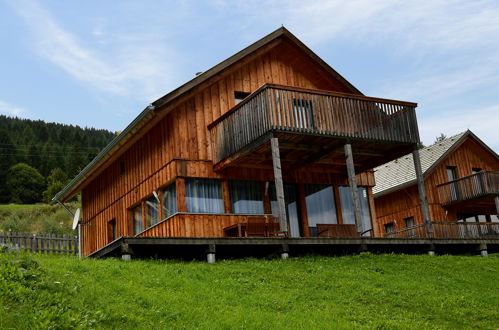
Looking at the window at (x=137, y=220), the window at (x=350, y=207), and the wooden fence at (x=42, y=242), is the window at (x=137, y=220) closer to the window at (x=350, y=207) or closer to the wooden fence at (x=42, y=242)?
the wooden fence at (x=42, y=242)

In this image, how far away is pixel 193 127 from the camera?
69.1 feet

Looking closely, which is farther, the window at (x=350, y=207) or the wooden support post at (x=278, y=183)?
the window at (x=350, y=207)

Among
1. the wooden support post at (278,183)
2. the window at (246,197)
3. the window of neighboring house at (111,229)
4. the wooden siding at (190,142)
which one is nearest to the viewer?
the wooden support post at (278,183)

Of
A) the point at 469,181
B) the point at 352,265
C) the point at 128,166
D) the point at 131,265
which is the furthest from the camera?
the point at 469,181

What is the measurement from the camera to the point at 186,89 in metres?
20.6

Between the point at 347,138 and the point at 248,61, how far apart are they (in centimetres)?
523

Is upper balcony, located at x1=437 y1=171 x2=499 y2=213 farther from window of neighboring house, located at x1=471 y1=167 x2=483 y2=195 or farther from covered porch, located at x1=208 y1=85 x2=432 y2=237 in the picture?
covered porch, located at x1=208 y1=85 x2=432 y2=237

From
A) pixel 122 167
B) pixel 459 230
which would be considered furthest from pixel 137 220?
pixel 459 230

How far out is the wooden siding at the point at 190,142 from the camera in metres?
20.7

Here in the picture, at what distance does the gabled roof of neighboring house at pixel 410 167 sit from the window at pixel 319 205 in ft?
27.9

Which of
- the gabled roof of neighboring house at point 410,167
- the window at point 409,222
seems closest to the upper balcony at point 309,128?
the gabled roof of neighboring house at point 410,167

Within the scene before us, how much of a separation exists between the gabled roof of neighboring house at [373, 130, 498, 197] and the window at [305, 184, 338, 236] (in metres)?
8.52

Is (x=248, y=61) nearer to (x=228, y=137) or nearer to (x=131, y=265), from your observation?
(x=228, y=137)

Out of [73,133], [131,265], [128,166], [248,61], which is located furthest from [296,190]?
[73,133]
